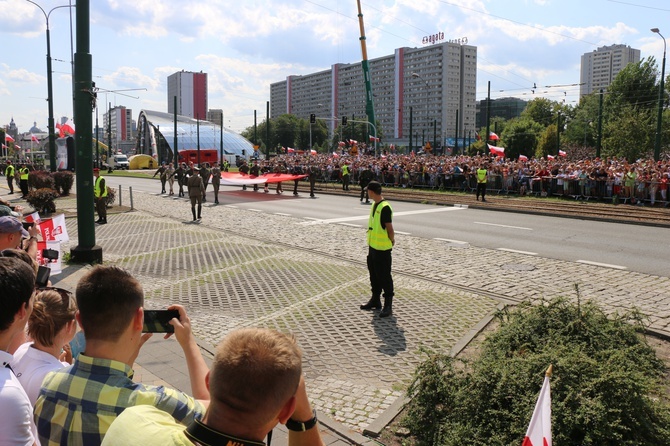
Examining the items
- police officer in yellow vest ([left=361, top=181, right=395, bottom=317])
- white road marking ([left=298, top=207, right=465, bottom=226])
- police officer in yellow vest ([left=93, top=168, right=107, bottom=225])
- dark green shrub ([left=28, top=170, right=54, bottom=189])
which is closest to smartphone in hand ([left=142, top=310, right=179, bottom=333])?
police officer in yellow vest ([left=361, top=181, right=395, bottom=317])

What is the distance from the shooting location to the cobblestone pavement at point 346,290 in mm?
6328

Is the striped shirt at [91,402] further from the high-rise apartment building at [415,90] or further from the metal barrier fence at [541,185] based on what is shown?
the high-rise apartment building at [415,90]

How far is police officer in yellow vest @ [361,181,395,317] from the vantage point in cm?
834

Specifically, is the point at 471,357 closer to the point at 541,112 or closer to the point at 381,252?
the point at 381,252

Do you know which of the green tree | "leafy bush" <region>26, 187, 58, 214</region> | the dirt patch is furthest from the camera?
the green tree

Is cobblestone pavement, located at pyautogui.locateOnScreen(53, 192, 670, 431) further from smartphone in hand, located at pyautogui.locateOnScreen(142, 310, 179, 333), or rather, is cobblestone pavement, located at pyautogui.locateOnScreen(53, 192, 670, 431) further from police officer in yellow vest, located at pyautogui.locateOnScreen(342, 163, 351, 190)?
police officer in yellow vest, located at pyautogui.locateOnScreen(342, 163, 351, 190)

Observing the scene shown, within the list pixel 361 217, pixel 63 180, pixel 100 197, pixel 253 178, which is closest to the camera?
pixel 100 197

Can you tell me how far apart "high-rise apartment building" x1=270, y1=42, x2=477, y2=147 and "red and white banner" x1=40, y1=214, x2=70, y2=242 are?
138897mm

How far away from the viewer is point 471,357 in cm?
641

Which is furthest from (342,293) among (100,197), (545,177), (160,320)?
(545,177)

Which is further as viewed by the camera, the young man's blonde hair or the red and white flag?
the red and white flag

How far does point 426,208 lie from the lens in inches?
933

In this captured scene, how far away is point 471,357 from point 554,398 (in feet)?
7.15

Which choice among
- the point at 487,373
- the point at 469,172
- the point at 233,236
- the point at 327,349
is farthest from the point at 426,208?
the point at 487,373
